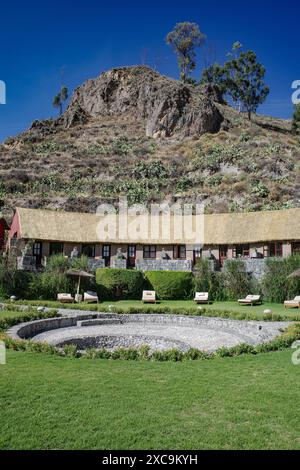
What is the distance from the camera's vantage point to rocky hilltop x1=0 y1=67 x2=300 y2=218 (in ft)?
214

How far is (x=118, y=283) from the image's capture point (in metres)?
36.1

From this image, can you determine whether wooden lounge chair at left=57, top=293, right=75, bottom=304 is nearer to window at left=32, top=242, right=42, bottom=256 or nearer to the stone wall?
the stone wall

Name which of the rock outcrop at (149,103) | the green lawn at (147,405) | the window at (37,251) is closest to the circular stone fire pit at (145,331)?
the green lawn at (147,405)

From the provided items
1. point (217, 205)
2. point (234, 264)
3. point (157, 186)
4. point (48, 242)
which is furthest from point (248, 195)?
point (48, 242)

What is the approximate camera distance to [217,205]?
61.7m

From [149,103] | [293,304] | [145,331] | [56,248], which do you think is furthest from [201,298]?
[149,103]

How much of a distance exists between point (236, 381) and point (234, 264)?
25.4m

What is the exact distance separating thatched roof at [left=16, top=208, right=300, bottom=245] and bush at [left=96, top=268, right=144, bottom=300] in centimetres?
560

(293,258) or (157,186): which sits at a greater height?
(157,186)

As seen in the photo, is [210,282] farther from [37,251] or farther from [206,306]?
[37,251]

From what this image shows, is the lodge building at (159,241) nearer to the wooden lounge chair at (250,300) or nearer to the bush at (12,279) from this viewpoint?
the bush at (12,279)

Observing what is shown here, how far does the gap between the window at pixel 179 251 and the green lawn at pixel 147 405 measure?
2962 centimetres

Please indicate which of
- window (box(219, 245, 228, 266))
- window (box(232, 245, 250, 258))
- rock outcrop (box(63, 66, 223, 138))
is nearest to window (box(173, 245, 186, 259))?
window (box(219, 245, 228, 266))
